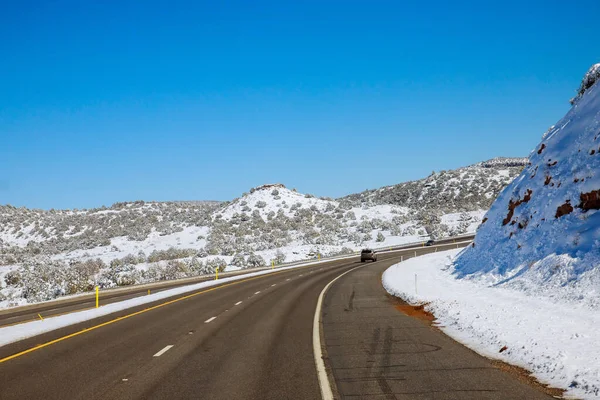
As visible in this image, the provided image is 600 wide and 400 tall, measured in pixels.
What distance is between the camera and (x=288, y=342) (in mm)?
11609

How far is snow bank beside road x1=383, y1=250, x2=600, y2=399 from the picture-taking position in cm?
773

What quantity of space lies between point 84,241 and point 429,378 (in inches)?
3440

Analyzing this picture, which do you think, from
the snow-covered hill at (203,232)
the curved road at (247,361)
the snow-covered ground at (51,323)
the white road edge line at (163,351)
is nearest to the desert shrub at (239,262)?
the snow-covered hill at (203,232)

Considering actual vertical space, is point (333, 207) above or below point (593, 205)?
above

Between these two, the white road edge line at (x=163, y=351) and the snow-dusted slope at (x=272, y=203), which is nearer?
the white road edge line at (x=163, y=351)

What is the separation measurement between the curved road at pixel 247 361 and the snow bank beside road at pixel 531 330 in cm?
68

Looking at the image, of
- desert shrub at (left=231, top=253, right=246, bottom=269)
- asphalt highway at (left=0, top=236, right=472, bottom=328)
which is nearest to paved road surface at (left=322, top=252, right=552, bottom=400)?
asphalt highway at (left=0, top=236, right=472, bottom=328)

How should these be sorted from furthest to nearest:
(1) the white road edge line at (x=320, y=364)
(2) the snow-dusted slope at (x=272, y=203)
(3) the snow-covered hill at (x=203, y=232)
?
(2) the snow-dusted slope at (x=272, y=203)
(3) the snow-covered hill at (x=203, y=232)
(1) the white road edge line at (x=320, y=364)

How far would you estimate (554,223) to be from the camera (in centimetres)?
1900

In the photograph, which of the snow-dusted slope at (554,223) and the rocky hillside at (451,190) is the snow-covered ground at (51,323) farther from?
the rocky hillside at (451,190)

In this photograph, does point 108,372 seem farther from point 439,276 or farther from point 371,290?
point 439,276

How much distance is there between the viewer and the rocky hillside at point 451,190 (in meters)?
120

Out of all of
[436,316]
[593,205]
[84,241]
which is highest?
[84,241]

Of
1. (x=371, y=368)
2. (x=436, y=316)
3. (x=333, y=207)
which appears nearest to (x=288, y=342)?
(x=371, y=368)
